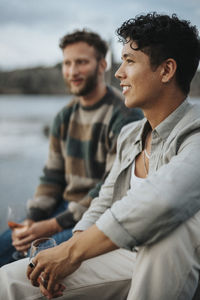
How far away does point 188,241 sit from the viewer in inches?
44.2

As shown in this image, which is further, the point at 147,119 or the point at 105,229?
the point at 147,119

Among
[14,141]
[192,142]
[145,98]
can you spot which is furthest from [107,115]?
[14,141]

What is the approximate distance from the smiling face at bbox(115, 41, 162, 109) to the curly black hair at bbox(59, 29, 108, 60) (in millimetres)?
1371

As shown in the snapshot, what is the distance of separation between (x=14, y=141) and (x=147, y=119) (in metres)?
8.80

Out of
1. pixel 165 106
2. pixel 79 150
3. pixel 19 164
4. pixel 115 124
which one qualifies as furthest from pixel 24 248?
pixel 19 164

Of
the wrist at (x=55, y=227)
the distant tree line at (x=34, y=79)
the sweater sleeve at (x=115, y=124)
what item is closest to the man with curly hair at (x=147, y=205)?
the sweater sleeve at (x=115, y=124)

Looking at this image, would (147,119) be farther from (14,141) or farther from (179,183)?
(14,141)

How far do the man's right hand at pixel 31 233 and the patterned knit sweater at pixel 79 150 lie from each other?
312mm

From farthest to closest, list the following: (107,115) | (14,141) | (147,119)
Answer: (14,141) < (107,115) < (147,119)

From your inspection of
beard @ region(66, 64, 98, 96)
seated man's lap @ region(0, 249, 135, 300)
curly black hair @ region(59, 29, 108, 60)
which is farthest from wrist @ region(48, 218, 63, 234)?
curly black hair @ region(59, 29, 108, 60)

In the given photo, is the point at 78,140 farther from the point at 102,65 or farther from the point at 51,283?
the point at 51,283

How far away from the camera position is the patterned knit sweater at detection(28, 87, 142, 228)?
257 centimetres

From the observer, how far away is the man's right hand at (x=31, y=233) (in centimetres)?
229

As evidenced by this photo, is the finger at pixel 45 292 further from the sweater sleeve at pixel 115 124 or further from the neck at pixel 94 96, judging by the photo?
the neck at pixel 94 96
